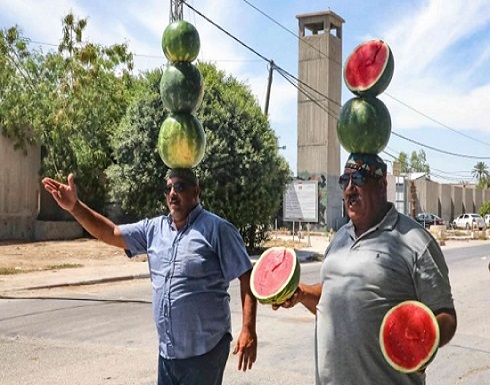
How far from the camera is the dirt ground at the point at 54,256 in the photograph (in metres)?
15.9

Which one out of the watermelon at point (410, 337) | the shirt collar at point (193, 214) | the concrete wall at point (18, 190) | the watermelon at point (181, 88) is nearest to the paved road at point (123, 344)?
the shirt collar at point (193, 214)

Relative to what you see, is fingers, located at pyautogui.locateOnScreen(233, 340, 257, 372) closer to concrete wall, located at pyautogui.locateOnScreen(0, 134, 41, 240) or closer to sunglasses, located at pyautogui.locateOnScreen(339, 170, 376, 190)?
sunglasses, located at pyautogui.locateOnScreen(339, 170, 376, 190)

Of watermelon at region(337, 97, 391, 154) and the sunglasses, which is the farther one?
watermelon at region(337, 97, 391, 154)

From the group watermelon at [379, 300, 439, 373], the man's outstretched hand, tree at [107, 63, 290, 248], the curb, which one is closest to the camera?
watermelon at [379, 300, 439, 373]

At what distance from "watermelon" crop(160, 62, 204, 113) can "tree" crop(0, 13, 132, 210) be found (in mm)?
18981

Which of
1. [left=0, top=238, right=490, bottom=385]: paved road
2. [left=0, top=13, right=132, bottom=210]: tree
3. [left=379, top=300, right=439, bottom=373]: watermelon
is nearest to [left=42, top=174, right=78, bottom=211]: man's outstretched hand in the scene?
[left=379, top=300, right=439, bottom=373]: watermelon

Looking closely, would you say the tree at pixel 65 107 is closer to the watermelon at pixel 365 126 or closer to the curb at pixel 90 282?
the curb at pixel 90 282

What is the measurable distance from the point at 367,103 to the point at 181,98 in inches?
50.0

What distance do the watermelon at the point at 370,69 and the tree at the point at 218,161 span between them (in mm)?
13956

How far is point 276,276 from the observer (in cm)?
282

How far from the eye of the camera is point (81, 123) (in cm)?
2334

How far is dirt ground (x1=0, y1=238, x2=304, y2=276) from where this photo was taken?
15883 millimetres

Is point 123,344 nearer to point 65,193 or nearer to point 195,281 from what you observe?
point 65,193

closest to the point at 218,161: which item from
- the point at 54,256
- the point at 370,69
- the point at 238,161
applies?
the point at 238,161
